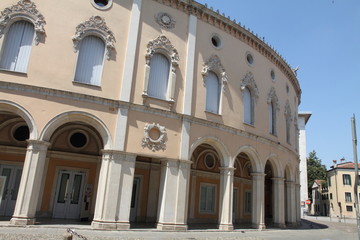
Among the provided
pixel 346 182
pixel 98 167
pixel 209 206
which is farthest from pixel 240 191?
pixel 346 182

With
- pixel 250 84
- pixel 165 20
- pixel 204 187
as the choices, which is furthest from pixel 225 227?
pixel 165 20

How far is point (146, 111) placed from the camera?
48.7 ft

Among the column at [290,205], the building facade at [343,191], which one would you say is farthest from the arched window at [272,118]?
the building facade at [343,191]

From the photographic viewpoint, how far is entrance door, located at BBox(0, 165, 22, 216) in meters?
15.4

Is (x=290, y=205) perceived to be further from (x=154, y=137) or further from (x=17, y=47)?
(x=17, y=47)

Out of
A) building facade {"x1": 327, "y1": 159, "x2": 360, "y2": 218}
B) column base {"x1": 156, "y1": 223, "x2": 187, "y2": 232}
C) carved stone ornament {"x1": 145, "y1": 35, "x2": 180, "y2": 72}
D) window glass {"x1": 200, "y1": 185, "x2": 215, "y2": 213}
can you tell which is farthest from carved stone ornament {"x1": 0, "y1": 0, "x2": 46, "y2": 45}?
building facade {"x1": 327, "y1": 159, "x2": 360, "y2": 218}

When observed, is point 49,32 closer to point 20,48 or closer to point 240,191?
point 20,48

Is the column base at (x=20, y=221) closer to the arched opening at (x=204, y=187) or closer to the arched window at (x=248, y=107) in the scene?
the arched opening at (x=204, y=187)

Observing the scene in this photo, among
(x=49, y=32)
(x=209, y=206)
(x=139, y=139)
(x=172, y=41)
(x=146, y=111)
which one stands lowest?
(x=209, y=206)

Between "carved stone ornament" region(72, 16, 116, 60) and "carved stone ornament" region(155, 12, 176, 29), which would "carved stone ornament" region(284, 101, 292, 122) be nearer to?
"carved stone ornament" region(155, 12, 176, 29)

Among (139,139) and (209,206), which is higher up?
(139,139)

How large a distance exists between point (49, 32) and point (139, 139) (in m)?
6.28

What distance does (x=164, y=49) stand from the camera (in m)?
16.1

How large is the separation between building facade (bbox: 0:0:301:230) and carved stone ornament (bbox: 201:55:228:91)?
0.26 ft
